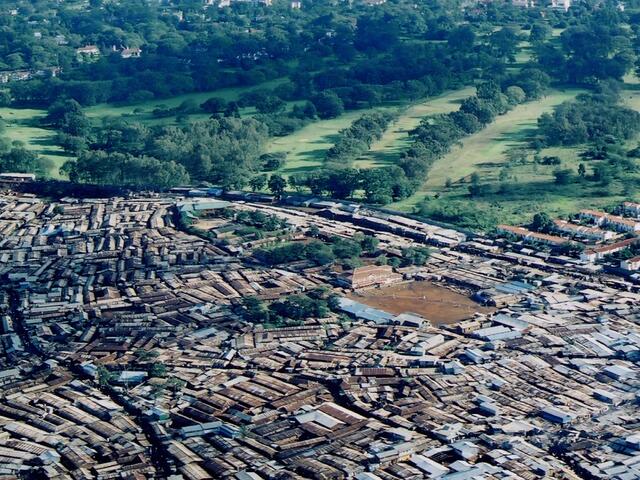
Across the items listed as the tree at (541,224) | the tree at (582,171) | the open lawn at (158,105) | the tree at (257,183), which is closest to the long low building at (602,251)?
the tree at (541,224)

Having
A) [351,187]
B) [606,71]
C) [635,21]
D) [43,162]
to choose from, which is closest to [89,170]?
[43,162]

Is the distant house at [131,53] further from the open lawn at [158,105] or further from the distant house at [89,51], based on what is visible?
the open lawn at [158,105]

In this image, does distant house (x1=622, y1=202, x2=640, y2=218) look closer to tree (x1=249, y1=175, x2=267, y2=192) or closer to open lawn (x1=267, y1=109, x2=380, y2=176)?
open lawn (x1=267, y1=109, x2=380, y2=176)

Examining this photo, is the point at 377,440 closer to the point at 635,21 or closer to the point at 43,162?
the point at 43,162

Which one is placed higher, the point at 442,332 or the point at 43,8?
the point at 43,8

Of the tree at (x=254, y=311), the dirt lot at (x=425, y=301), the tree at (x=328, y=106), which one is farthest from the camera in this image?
the tree at (x=328, y=106)

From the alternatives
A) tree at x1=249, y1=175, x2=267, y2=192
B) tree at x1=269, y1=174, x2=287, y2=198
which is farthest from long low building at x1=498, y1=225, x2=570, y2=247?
tree at x1=249, y1=175, x2=267, y2=192
